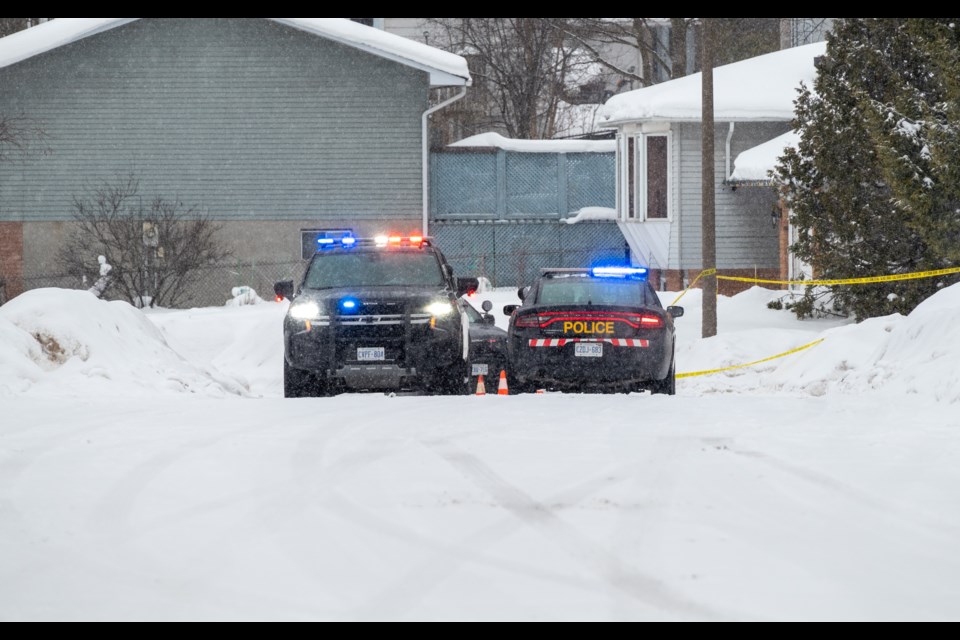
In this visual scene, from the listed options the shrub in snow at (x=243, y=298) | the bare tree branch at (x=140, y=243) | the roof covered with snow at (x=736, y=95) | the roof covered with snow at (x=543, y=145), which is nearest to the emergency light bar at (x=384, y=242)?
the shrub in snow at (x=243, y=298)

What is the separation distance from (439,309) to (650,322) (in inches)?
90.3

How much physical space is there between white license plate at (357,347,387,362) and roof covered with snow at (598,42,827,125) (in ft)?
66.6

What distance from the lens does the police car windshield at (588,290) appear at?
16.7 metres

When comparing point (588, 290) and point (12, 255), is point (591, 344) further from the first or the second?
point (12, 255)

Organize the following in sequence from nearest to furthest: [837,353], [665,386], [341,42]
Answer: [665,386]
[837,353]
[341,42]

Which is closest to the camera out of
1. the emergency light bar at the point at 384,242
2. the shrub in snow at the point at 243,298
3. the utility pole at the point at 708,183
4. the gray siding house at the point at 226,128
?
the emergency light bar at the point at 384,242

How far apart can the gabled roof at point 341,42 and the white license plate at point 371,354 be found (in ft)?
67.5

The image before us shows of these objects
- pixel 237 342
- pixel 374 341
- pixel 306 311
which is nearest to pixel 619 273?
pixel 374 341

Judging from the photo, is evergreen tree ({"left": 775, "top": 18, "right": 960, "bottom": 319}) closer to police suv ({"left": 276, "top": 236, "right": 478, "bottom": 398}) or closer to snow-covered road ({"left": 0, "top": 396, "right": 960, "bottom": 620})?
police suv ({"left": 276, "top": 236, "right": 478, "bottom": 398})

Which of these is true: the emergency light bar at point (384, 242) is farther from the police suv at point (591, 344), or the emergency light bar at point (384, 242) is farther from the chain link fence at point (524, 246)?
the chain link fence at point (524, 246)

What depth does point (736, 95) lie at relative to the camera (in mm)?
35875

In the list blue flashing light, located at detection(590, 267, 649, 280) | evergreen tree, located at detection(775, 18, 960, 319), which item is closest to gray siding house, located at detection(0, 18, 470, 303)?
evergreen tree, located at detection(775, 18, 960, 319)
